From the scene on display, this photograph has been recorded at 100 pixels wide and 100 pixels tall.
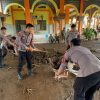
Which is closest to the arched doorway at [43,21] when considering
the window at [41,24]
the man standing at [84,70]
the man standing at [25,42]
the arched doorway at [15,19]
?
the window at [41,24]

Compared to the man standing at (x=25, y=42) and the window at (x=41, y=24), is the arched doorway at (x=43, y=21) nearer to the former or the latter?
the window at (x=41, y=24)

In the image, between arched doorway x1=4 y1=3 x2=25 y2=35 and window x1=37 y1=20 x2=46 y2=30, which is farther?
window x1=37 y1=20 x2=46 y2=30

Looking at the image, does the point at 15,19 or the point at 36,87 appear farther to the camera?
the point at 15,19

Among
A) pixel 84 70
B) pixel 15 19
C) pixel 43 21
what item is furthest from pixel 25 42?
pixel 43 21

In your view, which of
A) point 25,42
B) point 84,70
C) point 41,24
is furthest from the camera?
point 41,24

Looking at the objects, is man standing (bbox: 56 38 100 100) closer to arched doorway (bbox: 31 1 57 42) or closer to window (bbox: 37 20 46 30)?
arched doorway (bbox: 31 1 57 42)

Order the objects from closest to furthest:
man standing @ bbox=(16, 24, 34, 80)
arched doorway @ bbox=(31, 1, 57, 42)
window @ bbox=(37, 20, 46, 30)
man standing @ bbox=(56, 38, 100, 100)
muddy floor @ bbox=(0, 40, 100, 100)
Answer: man standing @ bbox=(56, 38, 100, 100), muddy floor @ bbox=(0, 40, 100, 100), man standing @ bbox=(16, 24, 34, 80), arched doorway @ bbox=(31, 1, 57, 42), window @ bbox=(37, 20, 46, 30)

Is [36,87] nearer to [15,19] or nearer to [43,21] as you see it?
[15,19]

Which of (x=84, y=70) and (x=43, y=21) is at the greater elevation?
(x=43, y=21)

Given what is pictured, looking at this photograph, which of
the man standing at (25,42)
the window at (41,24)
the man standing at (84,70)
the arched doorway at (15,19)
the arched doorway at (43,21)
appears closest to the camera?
the man standing at (84,70)

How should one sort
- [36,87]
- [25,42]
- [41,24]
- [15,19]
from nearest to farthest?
[36,87] → [25,42] → [15,19] → [41,24]

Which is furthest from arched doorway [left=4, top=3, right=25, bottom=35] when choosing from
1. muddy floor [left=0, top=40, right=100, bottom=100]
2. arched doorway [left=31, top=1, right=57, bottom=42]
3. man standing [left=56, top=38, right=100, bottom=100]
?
man standing [left=56, top=38, right=100, bottom=100]

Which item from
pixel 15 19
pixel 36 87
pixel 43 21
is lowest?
pixel 36 87

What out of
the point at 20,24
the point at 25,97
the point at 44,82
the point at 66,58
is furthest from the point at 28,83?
the point at 20,24
